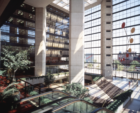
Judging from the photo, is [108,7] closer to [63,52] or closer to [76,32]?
[76,32]

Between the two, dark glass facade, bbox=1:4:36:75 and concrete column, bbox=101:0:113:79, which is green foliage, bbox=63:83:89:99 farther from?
dark glass facade, bbox=1:4:36:75

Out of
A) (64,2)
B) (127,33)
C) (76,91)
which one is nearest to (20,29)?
(64,2)

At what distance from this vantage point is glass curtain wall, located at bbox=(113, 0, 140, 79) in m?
18.9

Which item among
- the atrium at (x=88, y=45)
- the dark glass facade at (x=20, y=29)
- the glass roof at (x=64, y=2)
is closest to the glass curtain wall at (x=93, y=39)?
the atrium at (x=88, y=45)

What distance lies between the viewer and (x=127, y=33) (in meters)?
20.4

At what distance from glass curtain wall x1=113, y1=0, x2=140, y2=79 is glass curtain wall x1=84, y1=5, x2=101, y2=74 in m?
4.11

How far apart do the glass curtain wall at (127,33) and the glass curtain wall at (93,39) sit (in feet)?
13.5

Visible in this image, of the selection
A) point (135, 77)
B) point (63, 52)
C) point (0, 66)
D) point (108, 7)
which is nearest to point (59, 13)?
point (63, 52)

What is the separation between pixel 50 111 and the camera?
5.56 feet

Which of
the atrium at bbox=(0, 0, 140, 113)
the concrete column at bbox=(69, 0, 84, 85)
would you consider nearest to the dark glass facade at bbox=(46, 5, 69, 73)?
the atrium at bbox=(0, 0, 140, 113)

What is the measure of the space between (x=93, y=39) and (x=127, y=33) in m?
8.40

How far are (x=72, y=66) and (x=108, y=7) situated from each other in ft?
60.6

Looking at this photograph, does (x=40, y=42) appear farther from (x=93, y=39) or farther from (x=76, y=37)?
(x=93, y=39)

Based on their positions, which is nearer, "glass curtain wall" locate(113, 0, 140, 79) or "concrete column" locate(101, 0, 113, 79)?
"glass curtain wall" locate(113, 0, 140, 79)
